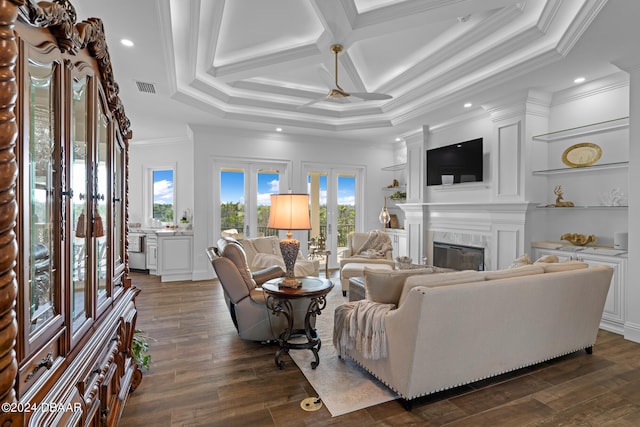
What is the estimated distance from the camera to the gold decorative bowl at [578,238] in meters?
4.12

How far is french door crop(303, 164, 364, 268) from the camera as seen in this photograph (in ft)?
23.9

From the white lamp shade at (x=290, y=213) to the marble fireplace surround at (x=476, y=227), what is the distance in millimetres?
3180

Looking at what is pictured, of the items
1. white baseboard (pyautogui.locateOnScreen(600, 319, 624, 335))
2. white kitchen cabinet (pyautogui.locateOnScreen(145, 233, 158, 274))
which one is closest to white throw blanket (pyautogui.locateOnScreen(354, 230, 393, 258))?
white baseboard (pyautogui.locateOnScreen(600, 319, 624, 335))

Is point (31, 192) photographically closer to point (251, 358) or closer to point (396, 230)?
point (251, 358)

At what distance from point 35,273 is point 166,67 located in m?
3.45

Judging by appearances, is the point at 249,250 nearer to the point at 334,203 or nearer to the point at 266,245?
the point at 266,245

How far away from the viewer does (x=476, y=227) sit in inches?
207

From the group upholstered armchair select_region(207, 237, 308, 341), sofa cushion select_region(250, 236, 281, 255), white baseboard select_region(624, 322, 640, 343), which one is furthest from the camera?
sofa cushion select_region(250, 236, 281, 255)

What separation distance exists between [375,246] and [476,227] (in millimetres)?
1570

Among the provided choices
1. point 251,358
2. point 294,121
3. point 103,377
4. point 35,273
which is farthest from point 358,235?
point 35,273

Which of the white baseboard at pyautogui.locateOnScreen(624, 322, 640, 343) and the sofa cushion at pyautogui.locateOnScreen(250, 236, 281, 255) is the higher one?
the sofa cushion at pyautogui.locateOnScreen(250, 236, 281, 255)

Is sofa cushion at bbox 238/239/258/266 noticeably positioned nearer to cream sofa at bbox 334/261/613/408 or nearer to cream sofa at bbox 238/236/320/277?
cream sofa at bbox 238/236/320/277

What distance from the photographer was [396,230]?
719cm

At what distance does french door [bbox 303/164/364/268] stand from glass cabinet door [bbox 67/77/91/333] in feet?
18.9
